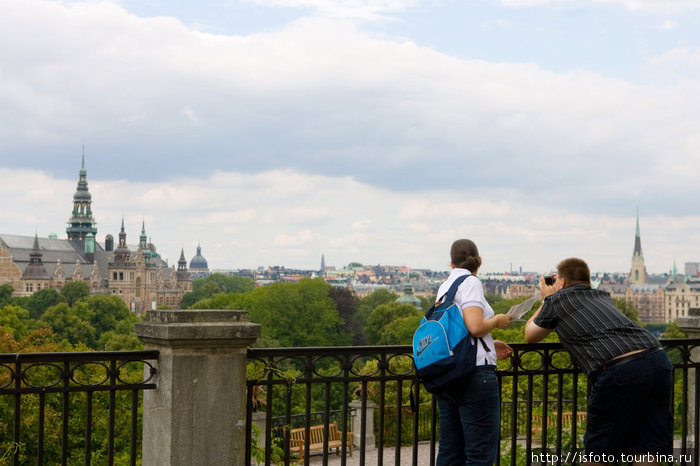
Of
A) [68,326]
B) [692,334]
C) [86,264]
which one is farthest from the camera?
[86,264]

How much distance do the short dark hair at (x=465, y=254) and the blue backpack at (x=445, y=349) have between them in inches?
7.4

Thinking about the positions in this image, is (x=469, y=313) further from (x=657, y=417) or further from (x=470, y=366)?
(x=657, y=417)

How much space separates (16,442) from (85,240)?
576 ft

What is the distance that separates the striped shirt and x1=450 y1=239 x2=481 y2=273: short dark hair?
62 centimetres

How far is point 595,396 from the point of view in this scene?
17.1 feet

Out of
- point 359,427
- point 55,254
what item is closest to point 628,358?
point 359,427

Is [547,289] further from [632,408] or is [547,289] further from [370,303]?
[370,303]

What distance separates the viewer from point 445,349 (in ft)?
16.0

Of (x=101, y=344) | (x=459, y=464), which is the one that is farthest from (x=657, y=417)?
(x=101, y=344)

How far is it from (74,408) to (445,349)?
2377cm

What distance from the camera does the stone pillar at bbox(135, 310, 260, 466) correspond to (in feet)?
17.2

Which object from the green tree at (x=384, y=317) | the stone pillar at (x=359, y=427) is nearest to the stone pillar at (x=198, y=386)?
the stone pillar at (x=359, y=427)

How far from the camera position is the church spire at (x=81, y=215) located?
178m

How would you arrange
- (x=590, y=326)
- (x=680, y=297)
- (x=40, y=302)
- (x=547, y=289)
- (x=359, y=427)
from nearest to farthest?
(x=590, y=326) → (x=547, y=289) → (x=359, y=427) → (x=40, y=302) → (x=680, y=297)
